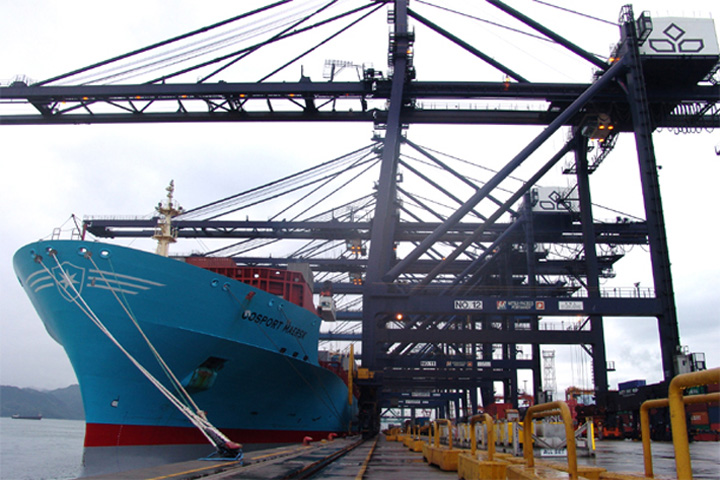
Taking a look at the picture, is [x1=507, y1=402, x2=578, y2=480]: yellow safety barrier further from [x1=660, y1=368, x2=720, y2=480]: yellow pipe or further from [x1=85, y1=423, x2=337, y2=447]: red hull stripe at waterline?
[x1=85, y1=423, x2=337, y2=447]: red hull stripe at waterline

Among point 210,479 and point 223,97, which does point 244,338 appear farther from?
point 223,97

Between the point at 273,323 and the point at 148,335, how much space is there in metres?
4.49

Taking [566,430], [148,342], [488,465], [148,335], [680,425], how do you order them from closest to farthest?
1. [680,425]
2. [566,430]
3. [488,465]
4. [148,342]
5. [148,335]

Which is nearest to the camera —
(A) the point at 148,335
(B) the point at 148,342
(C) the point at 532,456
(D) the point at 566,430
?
(D) the point at 566,430

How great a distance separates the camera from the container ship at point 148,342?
1407 centimetres

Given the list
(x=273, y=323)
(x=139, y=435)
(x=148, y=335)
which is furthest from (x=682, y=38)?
(x=139, y=435)

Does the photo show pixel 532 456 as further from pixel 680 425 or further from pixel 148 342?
pixel 148 342

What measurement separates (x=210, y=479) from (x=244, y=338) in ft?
32.5

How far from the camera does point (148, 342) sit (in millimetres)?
13617

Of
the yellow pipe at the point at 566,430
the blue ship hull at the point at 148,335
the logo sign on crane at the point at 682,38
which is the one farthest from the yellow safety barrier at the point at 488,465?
the logo sign on crane at the point at 682,38

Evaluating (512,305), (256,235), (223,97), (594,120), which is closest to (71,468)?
(256,235)

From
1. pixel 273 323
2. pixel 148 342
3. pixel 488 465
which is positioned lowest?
pixel 488 465

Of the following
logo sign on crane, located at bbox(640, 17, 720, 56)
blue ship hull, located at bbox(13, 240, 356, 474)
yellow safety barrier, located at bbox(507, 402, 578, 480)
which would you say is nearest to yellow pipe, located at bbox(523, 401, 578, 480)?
yellow safety barrier, located at bbox(507, 402, 578, 480)

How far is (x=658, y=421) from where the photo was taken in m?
22.1
